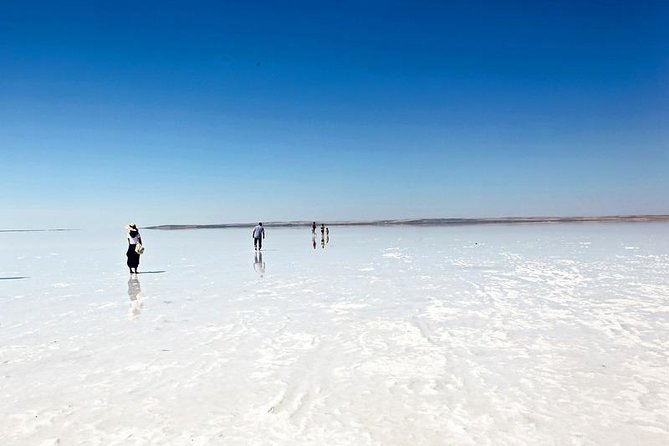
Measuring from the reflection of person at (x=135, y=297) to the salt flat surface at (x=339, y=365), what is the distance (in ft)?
0.36

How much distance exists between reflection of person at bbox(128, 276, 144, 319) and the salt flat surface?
108 mm

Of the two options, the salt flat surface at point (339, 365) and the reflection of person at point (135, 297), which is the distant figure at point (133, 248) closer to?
the reflection of person at point (135, 297)

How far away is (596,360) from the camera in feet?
20.2

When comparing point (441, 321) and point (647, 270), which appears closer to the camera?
point (441, 321)

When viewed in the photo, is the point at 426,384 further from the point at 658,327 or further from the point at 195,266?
the point at 195,266

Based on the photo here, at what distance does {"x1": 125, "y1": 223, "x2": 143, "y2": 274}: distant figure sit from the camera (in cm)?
1602

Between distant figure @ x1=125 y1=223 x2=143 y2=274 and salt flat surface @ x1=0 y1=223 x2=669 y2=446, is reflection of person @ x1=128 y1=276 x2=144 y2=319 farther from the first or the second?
distant figure @ x1=125 y1=223 x2=143 y2=274

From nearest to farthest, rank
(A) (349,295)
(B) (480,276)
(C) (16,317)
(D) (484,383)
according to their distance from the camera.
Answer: (D) (484,383)
(C) (16,317)
(A) (349,295)
(B) (480,276)

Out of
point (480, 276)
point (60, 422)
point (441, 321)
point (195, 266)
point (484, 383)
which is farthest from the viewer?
point (195, 266)

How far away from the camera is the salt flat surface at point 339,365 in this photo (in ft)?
14.2

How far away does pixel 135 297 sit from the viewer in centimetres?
1151

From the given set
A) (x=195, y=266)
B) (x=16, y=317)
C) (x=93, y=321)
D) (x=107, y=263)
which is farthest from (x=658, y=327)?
(x=107, y=263)

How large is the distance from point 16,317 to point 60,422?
5782 mm

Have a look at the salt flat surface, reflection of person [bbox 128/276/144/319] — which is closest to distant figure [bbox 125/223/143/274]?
reflection of person [bbox 128/276/144/319]
